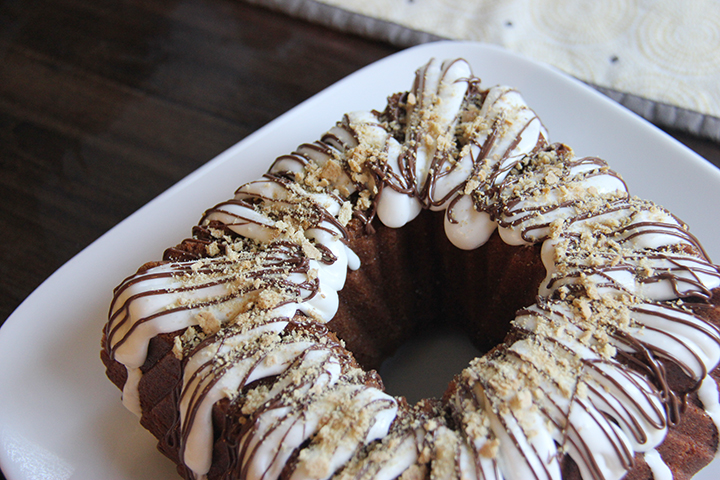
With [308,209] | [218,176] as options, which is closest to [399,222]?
[308,209]

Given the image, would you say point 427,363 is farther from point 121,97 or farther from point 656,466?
point 121,97

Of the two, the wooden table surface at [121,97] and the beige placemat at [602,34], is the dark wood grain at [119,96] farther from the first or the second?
the beige placemat at [602,34]

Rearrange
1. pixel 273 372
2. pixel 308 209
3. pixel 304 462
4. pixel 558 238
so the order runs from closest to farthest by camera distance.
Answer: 1. pixel 304 462
2. pixel 273 372
3. pixel 558 238
4. pixel 308 209

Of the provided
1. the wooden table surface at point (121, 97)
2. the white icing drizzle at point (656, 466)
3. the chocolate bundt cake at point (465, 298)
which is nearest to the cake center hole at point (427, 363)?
the chocolate bundt cake at point (465, 298)

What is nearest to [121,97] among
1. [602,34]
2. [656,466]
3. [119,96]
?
[119,96]

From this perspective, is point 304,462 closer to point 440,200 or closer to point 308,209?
point 308,209

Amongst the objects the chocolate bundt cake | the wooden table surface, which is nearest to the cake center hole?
the chocolate bundt cake
